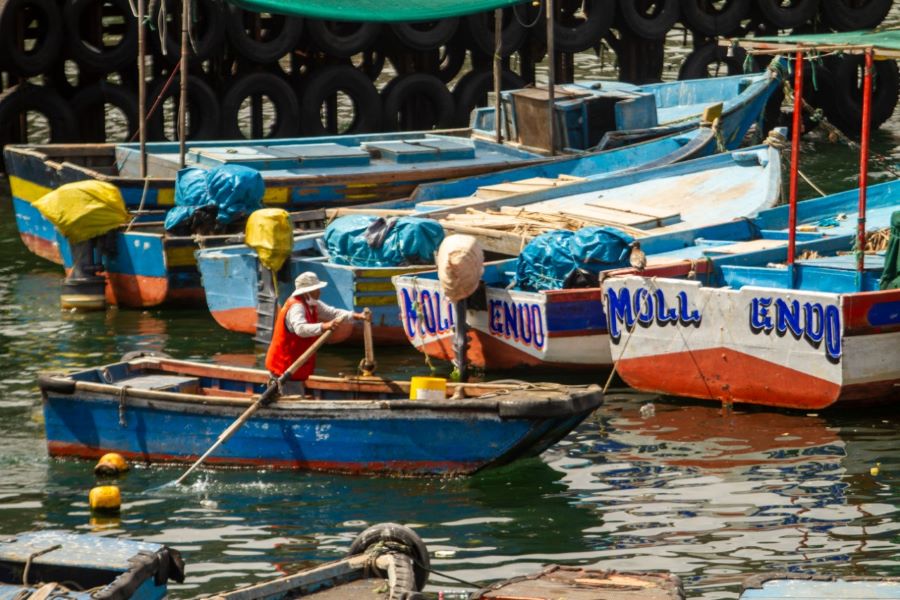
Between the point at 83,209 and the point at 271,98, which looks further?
the point at 271,98

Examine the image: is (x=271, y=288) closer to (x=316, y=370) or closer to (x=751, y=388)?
(x=316, y=370)

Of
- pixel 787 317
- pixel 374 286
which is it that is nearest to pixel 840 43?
pixel 787 317

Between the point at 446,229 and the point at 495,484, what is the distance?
5624 millimetres

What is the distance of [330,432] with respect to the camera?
44.8 feet

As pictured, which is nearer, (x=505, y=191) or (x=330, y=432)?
(x=330, y=432)

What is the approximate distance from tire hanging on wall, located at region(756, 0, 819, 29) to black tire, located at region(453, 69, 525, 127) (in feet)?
15.9

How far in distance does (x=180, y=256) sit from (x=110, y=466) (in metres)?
6.01

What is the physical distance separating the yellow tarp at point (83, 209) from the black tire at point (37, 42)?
7.31 metres

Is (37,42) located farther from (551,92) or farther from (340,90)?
(551,92)

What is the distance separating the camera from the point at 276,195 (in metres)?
21.2

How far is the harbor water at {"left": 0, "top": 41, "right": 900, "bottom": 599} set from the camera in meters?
11.7

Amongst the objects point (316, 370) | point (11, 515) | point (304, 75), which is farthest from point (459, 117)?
point (11, 515)

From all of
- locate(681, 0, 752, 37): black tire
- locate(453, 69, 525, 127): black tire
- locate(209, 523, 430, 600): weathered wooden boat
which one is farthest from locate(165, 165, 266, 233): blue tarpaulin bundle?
locate(681, 0, 752, 37): black tire

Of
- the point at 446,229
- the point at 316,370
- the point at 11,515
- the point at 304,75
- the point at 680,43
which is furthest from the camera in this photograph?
the point at 680,43
